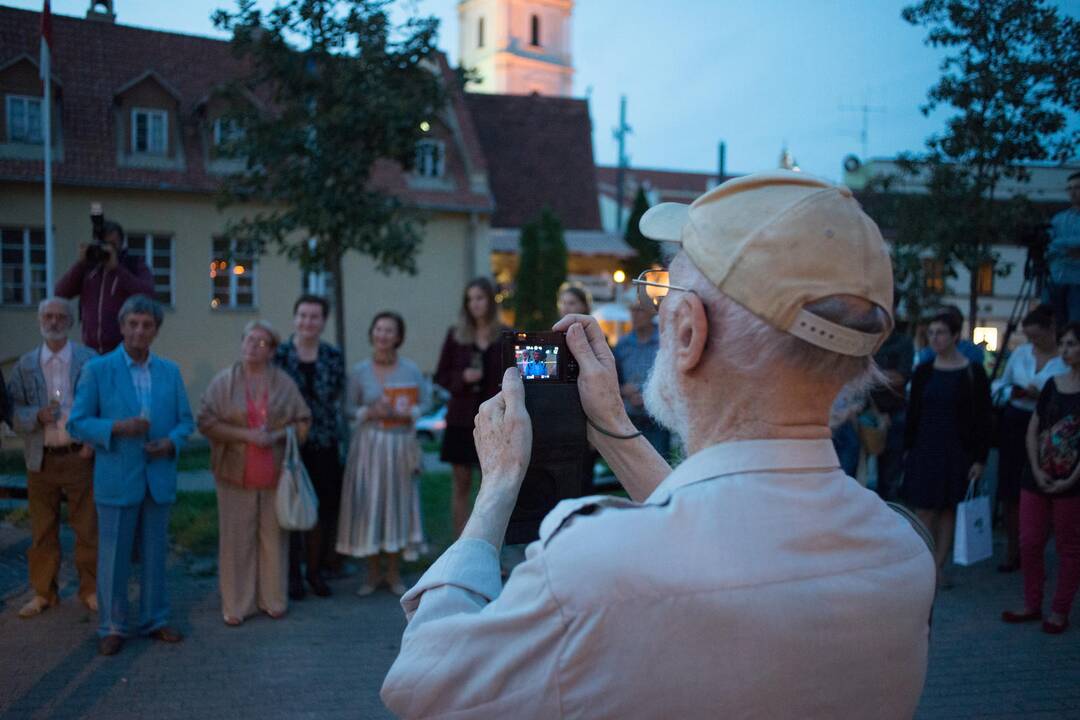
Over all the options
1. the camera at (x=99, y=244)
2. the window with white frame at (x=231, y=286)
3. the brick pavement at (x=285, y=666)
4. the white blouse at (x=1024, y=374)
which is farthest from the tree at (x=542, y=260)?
the brick pavement at (x=285, y=666)

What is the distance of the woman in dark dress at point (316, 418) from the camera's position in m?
7.10

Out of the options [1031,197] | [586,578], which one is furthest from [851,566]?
[1031,197]

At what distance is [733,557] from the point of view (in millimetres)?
1263

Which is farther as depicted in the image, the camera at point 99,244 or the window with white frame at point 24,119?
the window with white frame at point 24,119

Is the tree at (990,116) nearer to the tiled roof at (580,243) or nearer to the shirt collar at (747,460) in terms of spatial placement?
the shirt collar at (747,460)

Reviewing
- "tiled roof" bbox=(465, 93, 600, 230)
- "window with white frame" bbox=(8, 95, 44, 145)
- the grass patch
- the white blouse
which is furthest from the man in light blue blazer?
"tiled roof" bbox=(465, 93, 600, 230)

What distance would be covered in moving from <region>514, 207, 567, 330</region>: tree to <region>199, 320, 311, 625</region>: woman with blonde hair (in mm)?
24871

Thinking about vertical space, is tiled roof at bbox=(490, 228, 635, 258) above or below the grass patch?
above

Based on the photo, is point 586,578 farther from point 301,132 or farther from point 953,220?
point 953,220

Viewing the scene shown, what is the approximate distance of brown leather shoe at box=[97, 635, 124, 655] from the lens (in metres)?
5.48

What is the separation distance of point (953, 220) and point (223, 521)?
8.24m

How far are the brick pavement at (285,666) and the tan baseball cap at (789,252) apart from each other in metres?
4.11

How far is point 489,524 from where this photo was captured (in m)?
1.56

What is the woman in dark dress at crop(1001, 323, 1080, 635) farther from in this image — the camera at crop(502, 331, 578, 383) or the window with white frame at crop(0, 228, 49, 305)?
the window with white frame at crop(0, 228, 49, 305)
